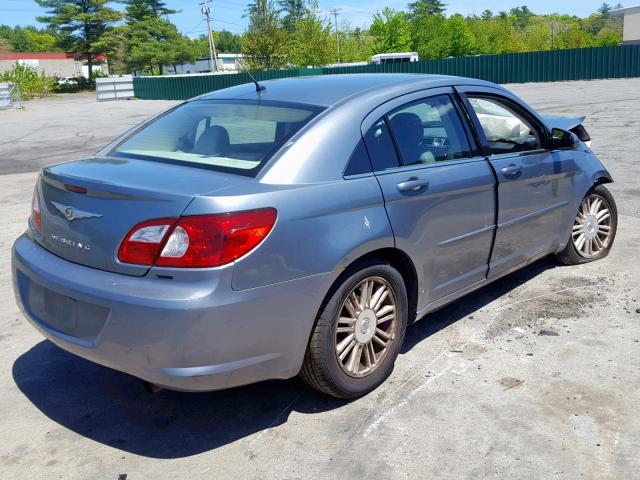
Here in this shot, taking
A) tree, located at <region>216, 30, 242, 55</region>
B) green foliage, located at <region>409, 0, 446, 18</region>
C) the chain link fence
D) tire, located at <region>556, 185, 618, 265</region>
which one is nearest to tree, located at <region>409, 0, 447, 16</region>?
green foliage, located at <region>409, 0, 446, 18</region>

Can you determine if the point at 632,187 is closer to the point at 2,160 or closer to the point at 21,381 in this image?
the point at 21,381

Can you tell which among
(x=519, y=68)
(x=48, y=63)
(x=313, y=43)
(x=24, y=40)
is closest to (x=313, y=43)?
(x=313, y=43)

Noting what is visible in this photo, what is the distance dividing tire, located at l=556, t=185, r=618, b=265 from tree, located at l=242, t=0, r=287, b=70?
42.3 meters

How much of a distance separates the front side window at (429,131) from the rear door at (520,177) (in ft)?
0.61

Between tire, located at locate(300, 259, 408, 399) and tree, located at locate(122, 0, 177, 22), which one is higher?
tree, located at locate(122, 0, 177, 22)

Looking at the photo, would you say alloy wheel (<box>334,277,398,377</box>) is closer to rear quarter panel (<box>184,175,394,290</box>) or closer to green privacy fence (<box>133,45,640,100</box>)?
rear quarter panel (<box>184,175,394,290</box>)

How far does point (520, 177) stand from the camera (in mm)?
4445

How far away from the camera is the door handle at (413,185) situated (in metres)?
3.58

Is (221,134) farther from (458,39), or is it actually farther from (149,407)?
(458,39)

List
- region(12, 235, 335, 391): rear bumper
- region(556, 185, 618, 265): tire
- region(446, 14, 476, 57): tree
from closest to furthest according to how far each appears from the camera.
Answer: region(12, 235, 335, 391): rear bumper, region(556, 185, 618, 265): tire, region(446, 14, 476, 57): tree

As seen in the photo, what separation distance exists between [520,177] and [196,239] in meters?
2.45

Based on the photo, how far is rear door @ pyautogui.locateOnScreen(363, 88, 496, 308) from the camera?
3602 millimetres

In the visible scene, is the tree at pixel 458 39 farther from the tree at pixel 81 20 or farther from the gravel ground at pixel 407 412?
the gravel ground at pixel 407 412

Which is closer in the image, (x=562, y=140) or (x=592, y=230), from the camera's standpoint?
(x=562, y=140)
